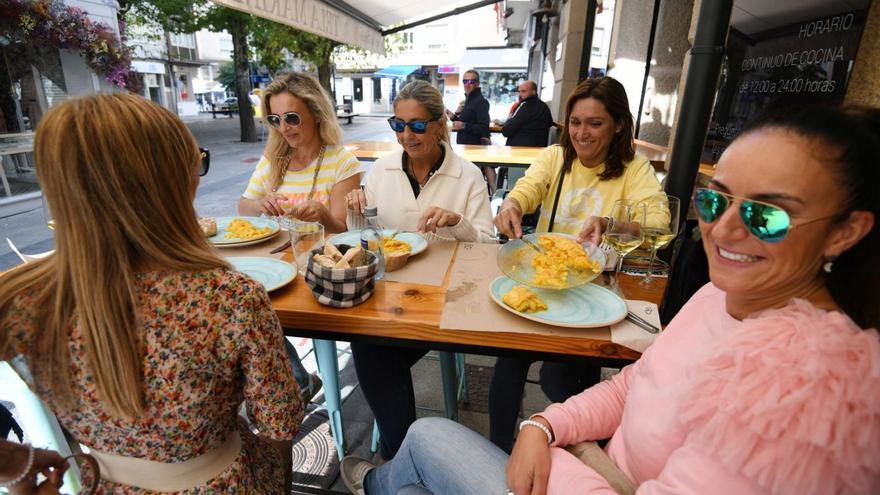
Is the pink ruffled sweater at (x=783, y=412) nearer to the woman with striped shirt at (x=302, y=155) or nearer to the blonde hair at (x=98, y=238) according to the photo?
the blonde hair at (x=98, y=238)

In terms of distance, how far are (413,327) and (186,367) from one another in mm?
675

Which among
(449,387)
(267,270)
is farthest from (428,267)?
(449,387)

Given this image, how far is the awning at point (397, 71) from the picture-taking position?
3156cm

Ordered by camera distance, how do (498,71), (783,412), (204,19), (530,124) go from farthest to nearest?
(498,71) < (204,19) < (530,124) < (783,412)

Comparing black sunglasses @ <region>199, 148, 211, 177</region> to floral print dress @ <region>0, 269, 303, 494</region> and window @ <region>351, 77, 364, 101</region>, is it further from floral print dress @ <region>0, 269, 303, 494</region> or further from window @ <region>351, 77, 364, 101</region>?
window @ <region>351, 77, 364, 101</region>

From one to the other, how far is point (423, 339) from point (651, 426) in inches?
28.3

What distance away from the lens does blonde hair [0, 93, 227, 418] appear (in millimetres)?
933

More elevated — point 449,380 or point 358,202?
point 358,202

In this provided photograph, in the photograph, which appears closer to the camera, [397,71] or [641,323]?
[641,323]

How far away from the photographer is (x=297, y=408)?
4.08ft

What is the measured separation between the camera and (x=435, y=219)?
2.20 m

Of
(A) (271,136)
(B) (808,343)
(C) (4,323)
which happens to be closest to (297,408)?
(C) (4,323)

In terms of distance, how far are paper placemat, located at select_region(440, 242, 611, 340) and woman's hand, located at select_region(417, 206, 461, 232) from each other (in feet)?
1.00

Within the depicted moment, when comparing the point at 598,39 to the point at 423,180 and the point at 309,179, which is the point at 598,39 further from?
the point at 309,179
